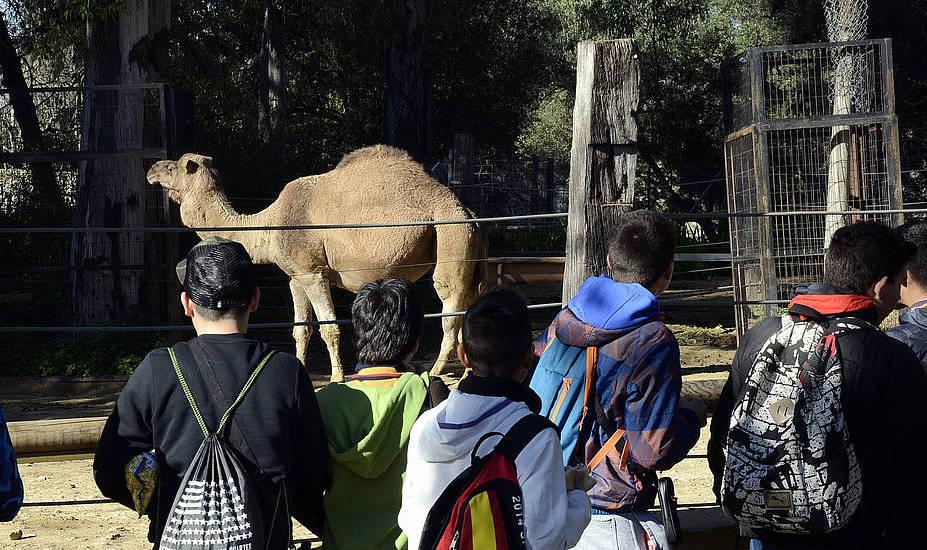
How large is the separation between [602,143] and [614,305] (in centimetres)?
216

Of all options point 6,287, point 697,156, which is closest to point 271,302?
point 6,287

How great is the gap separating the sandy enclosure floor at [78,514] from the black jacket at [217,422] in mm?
2293

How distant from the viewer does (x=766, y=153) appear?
11.0m

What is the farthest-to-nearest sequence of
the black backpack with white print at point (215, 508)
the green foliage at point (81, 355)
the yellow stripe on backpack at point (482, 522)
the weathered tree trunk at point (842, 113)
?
the weathered tree trunk at point (842, 113)
the green foliage at point (81, 355)
the black backpack with white print at point (215, 508)
the yellow stripe on backpack at point (482, 522)

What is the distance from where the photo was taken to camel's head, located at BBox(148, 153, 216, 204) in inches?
431

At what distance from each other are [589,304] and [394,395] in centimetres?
63

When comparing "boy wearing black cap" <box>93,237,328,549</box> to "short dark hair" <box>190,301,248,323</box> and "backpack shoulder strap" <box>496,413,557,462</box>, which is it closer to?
"short dark hair" <box>190,301,248,323</box>

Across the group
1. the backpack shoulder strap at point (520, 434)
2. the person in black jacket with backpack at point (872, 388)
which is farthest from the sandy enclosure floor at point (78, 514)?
the backpack shoulder strap at point (520, 434)

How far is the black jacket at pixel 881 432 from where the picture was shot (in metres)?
2.88

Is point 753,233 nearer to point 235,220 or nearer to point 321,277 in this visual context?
point 321,277

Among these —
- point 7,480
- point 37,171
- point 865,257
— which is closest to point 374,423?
point 7,480

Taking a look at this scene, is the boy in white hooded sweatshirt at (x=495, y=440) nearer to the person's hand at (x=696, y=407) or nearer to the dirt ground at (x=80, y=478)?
the person's hand at (x=696, y=407)

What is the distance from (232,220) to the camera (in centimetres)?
1109

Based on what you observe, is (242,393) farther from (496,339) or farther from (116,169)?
(116,169)
